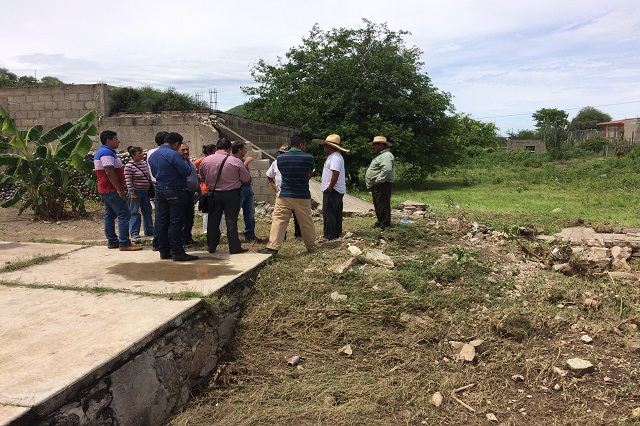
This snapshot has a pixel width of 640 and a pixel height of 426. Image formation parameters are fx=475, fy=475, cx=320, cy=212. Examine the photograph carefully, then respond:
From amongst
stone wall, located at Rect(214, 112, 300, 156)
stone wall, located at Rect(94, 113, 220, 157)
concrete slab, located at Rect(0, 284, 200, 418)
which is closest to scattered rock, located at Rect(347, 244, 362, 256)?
concrete slab, located at Rect(0, 284, 200, 418)

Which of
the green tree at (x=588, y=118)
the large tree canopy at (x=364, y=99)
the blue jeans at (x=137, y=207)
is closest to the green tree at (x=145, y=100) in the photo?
the large tree canopy at (x=364, y=99)

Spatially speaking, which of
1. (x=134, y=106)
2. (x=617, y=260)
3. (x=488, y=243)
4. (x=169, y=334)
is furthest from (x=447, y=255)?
(x=134, y=106)

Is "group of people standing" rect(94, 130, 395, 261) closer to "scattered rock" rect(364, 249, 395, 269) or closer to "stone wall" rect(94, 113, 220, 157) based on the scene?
"scattered rock" rect(364, 249, 395, 269)

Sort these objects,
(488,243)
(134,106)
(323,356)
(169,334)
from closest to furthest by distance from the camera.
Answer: (169,334) → (323,356) → (488,243) → (134,106)

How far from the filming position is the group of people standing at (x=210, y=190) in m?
5.27

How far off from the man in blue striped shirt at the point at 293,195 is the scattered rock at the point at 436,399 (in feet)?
9.15

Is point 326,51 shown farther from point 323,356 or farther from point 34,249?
point 323,356

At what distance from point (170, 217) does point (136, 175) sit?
2132mm

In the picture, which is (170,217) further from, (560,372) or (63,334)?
(560,372)

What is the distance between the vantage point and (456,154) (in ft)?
66.1

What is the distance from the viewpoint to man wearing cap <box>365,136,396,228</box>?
278 inches

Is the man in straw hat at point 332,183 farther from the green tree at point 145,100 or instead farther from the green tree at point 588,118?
the green tree at point 588,118

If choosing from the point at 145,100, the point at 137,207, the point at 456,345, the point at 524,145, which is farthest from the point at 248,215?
the point at 524,145

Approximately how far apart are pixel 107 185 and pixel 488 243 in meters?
5.25
